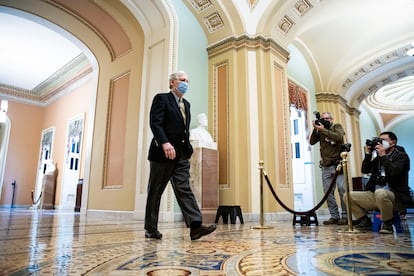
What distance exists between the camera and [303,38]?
787cm

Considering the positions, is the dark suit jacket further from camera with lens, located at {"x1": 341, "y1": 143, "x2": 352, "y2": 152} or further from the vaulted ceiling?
the vaulted ceiling

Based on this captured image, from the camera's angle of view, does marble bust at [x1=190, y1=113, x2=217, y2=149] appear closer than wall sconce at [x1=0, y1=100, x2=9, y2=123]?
Yes

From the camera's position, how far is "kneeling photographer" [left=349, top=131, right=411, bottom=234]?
294 cm

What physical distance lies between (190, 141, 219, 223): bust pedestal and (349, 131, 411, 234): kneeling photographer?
2.02m

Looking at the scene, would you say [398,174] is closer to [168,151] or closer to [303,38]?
[168,151]

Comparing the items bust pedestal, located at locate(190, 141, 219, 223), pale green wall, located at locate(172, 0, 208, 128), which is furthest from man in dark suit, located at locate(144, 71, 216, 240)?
pale green wall, located at locate(172, 0, 208, 128)

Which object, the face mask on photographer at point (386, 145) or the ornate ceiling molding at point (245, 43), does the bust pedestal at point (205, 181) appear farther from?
the face mask on photographer at point (386, 145)

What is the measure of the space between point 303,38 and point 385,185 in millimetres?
5729

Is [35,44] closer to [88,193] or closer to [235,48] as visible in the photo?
[88,193]

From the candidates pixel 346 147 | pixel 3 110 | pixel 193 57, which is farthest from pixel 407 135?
pixel 3 110

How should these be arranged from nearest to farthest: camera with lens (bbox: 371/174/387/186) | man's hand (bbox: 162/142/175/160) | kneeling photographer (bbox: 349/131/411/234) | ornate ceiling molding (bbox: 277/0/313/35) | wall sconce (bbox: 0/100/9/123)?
man's hand (bbox: 162/142/175/160) < kneeling photographer (bbox: 349/131/411/234) < camera with lens (bbox: 371/174/387/186) < ornate ceiling molding (bbox: 277/0/313/35) < wall sconce (bbox: 0/100/9/123)

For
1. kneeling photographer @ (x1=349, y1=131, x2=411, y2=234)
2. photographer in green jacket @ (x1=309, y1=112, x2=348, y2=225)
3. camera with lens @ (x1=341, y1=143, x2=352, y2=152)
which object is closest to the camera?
kneeling photographer @ (x1=349, y1=131, x2=411, y2=234)

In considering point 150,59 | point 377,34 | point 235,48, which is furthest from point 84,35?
point 377,34

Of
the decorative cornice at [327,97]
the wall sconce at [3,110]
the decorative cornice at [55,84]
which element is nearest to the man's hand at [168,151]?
the decorative cornice at [327,97]
